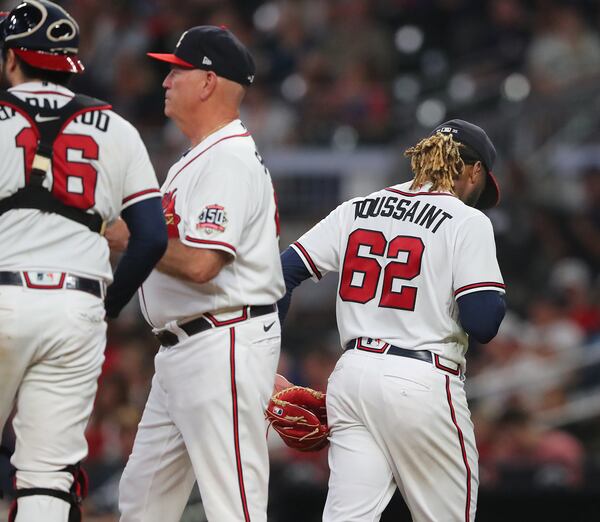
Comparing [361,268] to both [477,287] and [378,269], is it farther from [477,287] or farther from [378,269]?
[477,287]

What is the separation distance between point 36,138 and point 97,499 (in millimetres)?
4017

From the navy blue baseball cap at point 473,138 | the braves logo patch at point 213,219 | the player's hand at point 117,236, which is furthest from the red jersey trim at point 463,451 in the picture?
the player's hand at point 117,236

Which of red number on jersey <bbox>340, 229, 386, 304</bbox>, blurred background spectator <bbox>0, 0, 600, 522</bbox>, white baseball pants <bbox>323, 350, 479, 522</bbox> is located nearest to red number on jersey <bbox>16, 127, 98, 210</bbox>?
red number on jersey <bbox>340, 229, 386, 304</bbox>

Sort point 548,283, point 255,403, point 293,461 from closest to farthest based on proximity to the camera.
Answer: point 255,403, point 293,461, point 548,283

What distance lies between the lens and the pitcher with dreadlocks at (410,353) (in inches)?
182

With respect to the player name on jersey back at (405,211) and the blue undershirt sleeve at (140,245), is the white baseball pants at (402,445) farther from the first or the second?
the blue undershirt sleeve at (140,245)

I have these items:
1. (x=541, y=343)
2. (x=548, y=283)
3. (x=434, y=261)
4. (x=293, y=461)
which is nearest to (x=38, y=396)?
(x=434, y=261)

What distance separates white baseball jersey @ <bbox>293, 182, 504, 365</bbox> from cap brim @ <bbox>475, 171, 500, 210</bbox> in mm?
395

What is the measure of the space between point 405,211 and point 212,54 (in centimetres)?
94

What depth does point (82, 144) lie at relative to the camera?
13.9ft

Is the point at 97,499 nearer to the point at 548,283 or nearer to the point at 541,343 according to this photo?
the point at 541,343

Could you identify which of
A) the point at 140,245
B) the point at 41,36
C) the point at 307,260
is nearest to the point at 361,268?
the point at 307,260

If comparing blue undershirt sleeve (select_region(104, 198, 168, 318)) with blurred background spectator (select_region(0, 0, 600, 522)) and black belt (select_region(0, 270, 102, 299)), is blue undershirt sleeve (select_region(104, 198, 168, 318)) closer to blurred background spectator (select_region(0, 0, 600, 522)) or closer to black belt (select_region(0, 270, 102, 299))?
black belt (select_region(0, 270, 102, 299))

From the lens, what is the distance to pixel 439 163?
Answer: 192 inches
